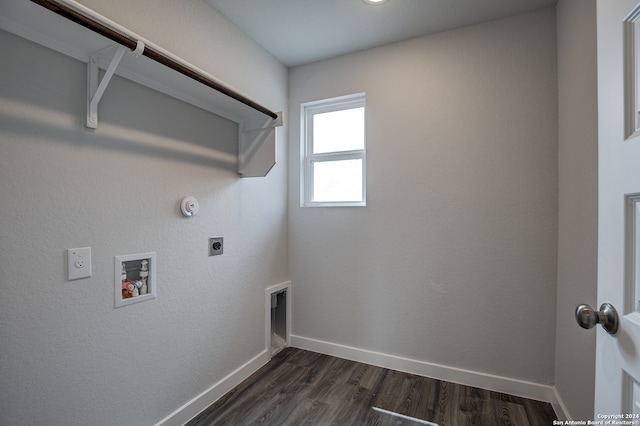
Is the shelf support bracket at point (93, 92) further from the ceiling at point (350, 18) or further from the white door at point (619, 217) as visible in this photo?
the white door at point (619, 217)

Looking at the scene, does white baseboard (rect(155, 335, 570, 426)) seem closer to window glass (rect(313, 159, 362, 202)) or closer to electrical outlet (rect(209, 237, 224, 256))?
electrical outlet (rect(209, 237, 224, 256))

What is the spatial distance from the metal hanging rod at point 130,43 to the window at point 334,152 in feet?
3.11

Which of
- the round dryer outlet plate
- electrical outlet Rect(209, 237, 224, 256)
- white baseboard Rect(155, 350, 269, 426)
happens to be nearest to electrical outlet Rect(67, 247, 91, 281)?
the round dryer outlet plate

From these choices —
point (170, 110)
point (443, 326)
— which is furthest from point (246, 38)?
point (443, 326)

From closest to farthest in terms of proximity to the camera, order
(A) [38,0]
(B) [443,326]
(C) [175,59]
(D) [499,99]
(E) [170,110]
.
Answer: (A) [38,0]
(C) [175,59]
(E) [170,110]
(D) [499,99]
(B) [443,326]

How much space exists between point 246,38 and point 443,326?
8.26 ft

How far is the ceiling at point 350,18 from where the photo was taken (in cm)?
168

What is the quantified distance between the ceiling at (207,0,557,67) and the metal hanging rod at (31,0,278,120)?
2.28 ft

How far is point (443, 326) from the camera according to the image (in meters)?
1.95

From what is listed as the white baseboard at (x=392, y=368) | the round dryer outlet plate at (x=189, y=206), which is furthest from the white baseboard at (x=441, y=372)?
the round dryer outlet plate at (x=189, y=206)

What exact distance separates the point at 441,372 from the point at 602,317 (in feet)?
5.30

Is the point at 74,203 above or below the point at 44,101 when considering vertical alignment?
below

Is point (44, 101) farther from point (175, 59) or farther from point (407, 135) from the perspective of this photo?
point (407, 135)

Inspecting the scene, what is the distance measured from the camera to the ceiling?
5.51 ft
